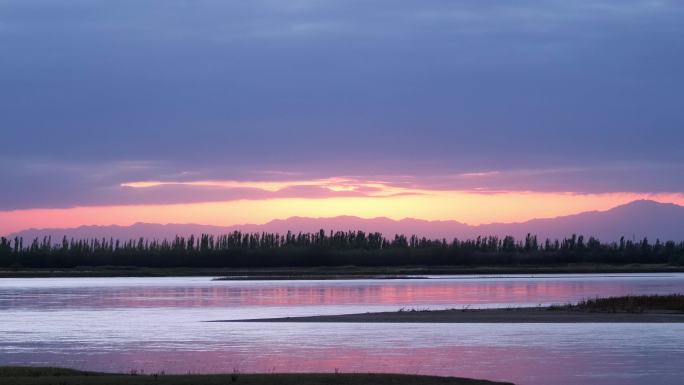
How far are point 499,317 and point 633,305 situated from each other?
6821 millimetres

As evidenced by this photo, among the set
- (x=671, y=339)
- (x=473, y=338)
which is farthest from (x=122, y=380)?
(x=671, y=339)

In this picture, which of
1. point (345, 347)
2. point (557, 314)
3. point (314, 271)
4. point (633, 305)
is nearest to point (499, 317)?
point (557, 314)

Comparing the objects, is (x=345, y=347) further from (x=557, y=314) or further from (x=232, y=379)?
(x=557, y=314)

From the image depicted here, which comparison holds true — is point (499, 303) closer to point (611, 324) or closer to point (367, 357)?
point (611, 324)

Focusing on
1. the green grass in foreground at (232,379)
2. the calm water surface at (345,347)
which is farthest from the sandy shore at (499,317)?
the green grass in foreground at (232,379)

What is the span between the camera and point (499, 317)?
1722 inches

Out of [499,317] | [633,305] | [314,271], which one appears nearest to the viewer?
[499,317]

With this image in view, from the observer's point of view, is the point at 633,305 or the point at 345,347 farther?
the point at 633,305

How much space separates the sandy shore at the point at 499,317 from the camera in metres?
42.4

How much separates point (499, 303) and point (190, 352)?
27879mm

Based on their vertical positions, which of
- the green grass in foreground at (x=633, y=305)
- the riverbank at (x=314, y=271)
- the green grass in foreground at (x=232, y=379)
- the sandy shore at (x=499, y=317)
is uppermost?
the riverbank at (x=314, y=271)

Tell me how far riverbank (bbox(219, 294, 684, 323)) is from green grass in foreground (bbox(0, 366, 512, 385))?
19.4 metres

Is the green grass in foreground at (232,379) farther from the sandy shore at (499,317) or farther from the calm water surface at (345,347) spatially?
the sandy shore at (499,317)

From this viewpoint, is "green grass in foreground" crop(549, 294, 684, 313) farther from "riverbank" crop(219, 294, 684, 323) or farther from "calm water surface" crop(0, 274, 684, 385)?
"calm water surface" crop(0, 274, 684, 385)
